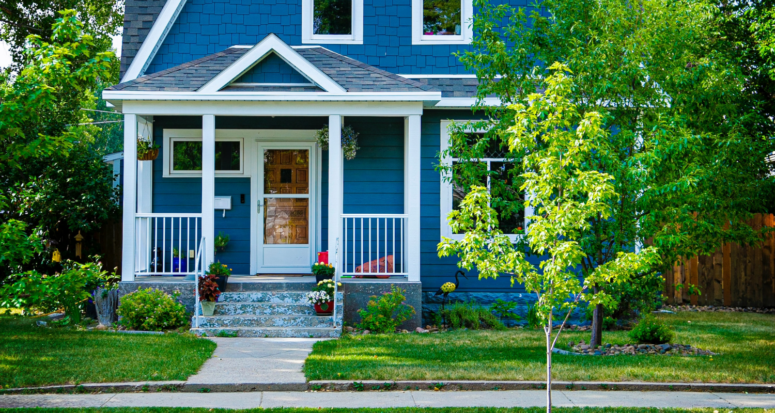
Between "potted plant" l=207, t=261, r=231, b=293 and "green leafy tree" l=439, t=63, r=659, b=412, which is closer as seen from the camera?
"green leafy tree" l=439, t=63, r=659, b=412

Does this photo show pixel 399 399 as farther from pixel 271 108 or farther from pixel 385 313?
pixel 271 108

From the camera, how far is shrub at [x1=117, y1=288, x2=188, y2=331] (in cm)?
911

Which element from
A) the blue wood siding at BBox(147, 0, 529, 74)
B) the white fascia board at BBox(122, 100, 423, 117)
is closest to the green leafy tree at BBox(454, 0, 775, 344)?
the white fascia board at BBox(122, 100, 423, 117)

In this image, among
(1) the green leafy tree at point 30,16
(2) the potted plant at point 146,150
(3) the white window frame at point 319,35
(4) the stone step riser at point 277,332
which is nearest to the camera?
(4) the stone step riser at point 277,332

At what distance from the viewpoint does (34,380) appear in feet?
20.5

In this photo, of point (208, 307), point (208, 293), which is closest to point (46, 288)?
point (208, 293)

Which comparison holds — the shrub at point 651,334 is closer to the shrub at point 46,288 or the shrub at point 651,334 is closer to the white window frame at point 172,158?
the shrub at point 46,288

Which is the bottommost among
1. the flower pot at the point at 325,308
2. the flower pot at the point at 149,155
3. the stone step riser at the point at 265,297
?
the flower pot at the point at 325,308

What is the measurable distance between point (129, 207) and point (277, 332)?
283 centimetres

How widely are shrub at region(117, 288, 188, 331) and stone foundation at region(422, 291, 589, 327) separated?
3828 mm

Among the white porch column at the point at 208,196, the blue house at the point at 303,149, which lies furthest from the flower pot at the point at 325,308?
the white porch column at the point at 208,196

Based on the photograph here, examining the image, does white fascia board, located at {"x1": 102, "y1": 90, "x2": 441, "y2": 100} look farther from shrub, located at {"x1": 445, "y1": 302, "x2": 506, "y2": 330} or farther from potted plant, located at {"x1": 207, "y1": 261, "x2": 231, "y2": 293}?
shrub, located at {"x1": 445, "y1": 302, "x2": 506, "y2": 330}

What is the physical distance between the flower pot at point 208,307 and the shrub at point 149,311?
35 cm

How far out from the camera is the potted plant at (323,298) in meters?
9.20
